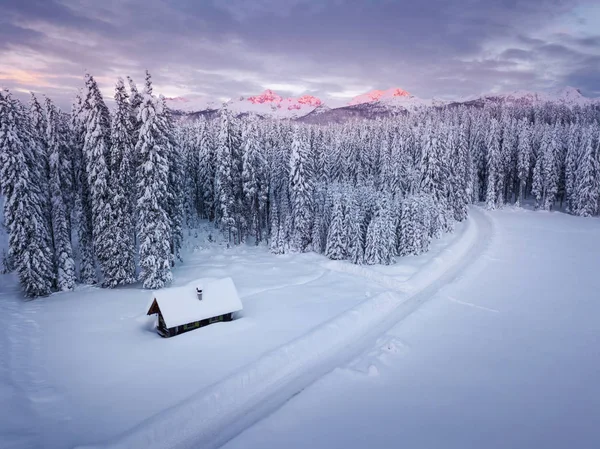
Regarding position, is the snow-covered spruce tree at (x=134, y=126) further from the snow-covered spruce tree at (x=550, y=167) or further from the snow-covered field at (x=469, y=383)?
the snow-covered spruce tree at (x=550, y=167)

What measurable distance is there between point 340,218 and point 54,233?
27916 millimetres

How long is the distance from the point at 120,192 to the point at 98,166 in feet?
8.69

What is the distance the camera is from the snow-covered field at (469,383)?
13.5 meters

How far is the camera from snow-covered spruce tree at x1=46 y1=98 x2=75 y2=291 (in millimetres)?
28859

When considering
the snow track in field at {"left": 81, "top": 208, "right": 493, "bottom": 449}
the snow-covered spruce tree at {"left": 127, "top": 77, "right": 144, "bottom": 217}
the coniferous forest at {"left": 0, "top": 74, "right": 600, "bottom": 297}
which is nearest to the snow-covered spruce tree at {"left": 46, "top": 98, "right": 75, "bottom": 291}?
the coniferous forest at {"left": 0, "top": 74, "right": 600, "bottom": 297}

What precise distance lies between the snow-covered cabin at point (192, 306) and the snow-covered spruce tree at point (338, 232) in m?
17.6

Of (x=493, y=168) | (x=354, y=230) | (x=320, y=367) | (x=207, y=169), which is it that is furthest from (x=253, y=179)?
(x=493, y=168)

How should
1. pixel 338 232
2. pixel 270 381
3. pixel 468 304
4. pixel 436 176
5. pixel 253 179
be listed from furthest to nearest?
pixel 436 176, pixel 253 179, pixel 338 232, pixel 468 304, pixel 270 381

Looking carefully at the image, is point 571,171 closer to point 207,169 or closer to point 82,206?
point 207,169

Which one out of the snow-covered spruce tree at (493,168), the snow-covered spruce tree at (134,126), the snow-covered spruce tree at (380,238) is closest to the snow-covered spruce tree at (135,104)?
the snow-covered spruce tree at (134,126)

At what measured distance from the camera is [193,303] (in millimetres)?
21984

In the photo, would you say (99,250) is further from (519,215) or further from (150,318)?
(519,215)

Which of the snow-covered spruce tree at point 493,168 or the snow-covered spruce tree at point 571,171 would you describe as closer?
the snow-covered spruce tree at point 571,171

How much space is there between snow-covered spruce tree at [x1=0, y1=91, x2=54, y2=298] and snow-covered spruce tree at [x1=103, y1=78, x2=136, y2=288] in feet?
15.8
